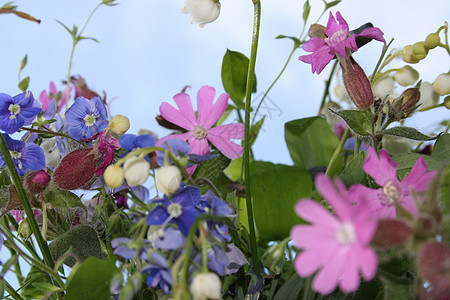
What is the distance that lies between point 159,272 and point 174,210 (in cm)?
4

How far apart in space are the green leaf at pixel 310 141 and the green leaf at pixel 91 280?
1.28 feet

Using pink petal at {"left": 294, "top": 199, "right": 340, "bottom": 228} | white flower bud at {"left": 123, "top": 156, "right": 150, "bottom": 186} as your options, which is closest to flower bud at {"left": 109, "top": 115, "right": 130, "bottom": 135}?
white flower bud at {"left": 123, "top": 156, "right": 150, "bottom": 186}

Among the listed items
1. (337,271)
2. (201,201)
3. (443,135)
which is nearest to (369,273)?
(337,271)

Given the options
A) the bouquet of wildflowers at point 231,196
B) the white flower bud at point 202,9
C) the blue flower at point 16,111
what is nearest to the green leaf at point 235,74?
the bouquet of wildflowers at point 231,196

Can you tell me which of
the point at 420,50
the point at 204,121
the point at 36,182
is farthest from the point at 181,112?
the point at 420,50

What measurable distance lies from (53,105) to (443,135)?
1.14 ft

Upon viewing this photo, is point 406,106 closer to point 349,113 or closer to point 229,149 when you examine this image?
point 349,113

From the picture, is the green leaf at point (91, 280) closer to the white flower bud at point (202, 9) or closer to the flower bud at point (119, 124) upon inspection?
the flower bud at point (119, 124)

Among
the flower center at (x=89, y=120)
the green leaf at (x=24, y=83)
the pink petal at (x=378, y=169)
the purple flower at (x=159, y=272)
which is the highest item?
the green leaf at (x=24, y=83)

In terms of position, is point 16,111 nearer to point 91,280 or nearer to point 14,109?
point 14,109

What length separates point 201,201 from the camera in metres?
0.35

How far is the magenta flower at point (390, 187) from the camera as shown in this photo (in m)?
0.33

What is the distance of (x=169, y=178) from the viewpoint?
1.04 feet

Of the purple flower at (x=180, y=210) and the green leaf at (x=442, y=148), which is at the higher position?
the purple flower at (x=180, y=210)
